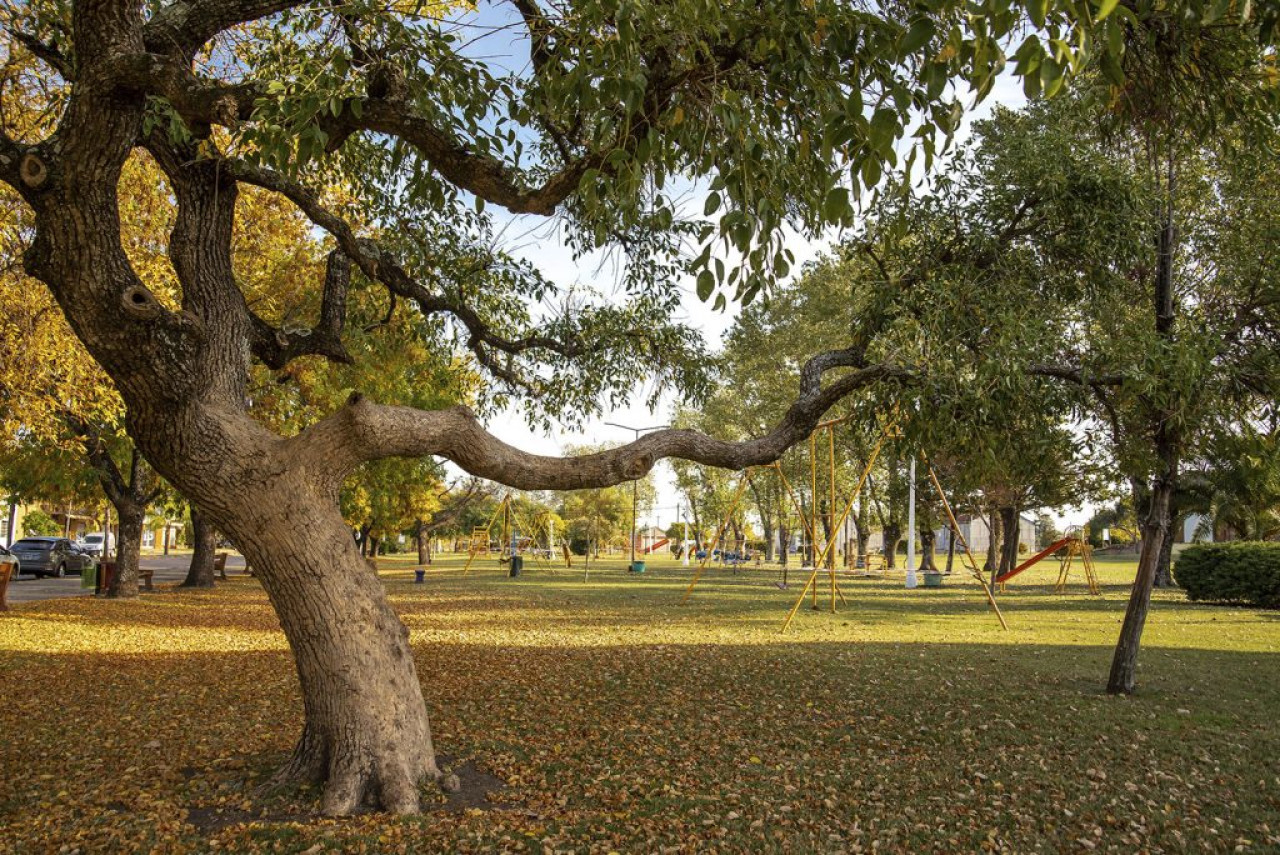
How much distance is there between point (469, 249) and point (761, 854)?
6.67 m

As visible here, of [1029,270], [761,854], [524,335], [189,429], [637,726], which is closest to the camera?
[761,854]

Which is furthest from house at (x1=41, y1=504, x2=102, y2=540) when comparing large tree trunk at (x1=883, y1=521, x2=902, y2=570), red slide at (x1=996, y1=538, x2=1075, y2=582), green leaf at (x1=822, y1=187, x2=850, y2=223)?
green leaf at (x1=822, y1=187, x2=850, y2=223)

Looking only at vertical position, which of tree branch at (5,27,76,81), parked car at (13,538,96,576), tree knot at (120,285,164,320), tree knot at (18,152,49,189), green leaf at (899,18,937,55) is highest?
tree branch at (5,27,76,81)

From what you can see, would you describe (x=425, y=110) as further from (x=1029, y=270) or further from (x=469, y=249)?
(x=1029, y=270)

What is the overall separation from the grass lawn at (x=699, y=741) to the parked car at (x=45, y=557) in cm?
1867

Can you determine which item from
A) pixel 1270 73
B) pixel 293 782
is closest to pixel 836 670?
pixel 293 782

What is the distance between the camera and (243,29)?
859 cm

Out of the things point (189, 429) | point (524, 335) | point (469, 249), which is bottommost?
point (189, 429)

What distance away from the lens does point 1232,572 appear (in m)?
18.6

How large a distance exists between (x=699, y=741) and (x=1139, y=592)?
15.3 ft

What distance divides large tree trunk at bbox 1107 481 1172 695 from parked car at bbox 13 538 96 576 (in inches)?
1210

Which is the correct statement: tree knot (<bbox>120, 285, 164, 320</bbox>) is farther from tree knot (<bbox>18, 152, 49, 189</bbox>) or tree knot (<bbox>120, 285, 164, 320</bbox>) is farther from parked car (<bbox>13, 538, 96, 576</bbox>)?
parked car (<bbox>13, 538, 96, 576</bbox>)

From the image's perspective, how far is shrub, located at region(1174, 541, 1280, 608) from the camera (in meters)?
18.0

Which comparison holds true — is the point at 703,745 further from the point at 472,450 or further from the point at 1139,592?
the point at 1139,592
